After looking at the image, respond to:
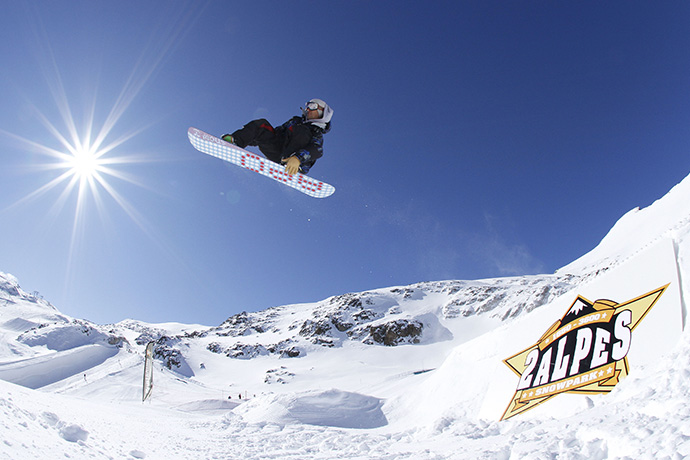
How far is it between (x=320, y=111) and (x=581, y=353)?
6.60 meters

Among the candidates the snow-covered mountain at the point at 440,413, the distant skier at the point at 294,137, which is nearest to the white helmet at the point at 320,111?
the distant skier at the point at 294,137

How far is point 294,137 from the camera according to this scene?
7418 mm

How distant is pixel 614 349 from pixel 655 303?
88 centimetres

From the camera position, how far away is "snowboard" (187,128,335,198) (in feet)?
27.8

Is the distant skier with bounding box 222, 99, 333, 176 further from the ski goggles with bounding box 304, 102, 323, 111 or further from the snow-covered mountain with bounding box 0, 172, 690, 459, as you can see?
the snow-covered mountain with bounding box 0, 172, 690, 459

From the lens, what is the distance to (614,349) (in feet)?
16.7

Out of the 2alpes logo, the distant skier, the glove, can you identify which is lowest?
the 2alpes logo

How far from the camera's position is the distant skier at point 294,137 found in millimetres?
7398

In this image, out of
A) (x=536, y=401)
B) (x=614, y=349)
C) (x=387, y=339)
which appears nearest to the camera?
(x=614, y=349)

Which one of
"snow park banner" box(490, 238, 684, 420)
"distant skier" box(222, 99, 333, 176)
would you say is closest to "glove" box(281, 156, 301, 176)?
"distant skier" box(222, 99, 333, 176)

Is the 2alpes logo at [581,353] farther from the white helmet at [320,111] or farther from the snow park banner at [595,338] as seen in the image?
the white helmet at [320,111]

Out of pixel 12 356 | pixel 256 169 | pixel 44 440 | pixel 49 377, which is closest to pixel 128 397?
pixel 49 377

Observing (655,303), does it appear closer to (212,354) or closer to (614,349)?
(614,349)

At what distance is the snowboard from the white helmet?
132cm
